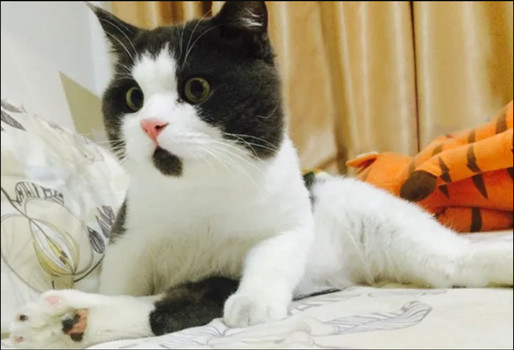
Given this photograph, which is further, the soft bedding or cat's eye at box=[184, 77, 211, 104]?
cat's eye at box=[184, 77, 211, 104]

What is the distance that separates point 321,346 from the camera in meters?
0.49

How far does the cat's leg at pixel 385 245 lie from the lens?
31.9 inches

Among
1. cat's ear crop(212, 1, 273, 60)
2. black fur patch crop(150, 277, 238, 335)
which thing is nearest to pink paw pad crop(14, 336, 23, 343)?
black fur patch crop(150, 277, 238, 335)

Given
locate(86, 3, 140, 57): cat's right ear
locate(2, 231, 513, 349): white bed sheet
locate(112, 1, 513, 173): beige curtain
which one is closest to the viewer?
locate(2, 231, 513, 349): white bed sheet

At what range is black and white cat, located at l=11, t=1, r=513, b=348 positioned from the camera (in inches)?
27.0

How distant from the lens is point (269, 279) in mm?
727

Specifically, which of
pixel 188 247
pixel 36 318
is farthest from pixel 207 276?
pixel 36 318

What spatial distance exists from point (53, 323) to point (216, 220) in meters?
0.26

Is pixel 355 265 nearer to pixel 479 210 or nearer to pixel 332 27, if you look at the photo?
pixel 479 210

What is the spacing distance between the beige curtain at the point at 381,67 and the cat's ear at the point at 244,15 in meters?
1.10

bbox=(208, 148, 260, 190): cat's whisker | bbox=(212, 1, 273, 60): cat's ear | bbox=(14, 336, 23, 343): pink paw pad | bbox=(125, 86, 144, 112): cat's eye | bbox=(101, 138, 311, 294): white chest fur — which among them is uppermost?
bbox=(212, 1, 273, 60): cat's ear

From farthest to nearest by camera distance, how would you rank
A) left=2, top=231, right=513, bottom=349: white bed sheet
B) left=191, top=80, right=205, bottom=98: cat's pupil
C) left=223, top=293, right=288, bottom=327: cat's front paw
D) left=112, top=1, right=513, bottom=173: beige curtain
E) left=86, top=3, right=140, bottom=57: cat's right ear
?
left=112, top=1, right=513, bottom=173: beige curtain < left=86, top=3, right=140, bottom=57: cat's right ear < left=191, top=80, right=205, bottom=98: cat's pupil < left=223, top=293, right=288, bottom=327: cat's front paw < left=2, top=231, right=513, bottom=349: white bed sheet

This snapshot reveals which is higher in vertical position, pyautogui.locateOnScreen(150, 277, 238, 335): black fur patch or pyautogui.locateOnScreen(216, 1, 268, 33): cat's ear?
pyautogui.locateOnScreen(216, 1, 268, 33): cat's ear

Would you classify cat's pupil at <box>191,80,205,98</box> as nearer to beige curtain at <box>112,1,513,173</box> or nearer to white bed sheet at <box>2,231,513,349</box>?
white bed sheet at <box>2,231,513,349</box>
